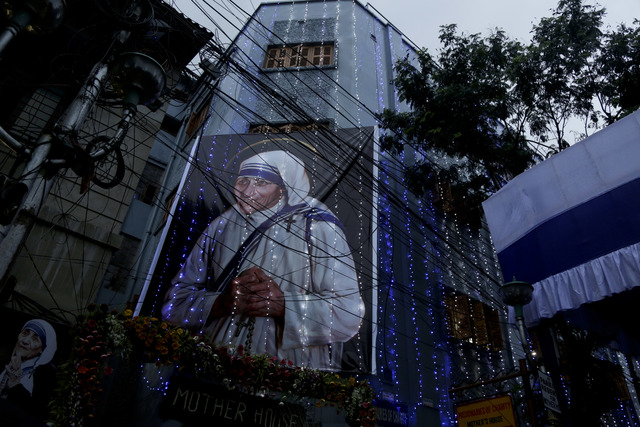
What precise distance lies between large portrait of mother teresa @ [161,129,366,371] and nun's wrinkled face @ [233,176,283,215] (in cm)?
3

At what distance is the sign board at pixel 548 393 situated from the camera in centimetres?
587

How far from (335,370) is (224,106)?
11.0 metres

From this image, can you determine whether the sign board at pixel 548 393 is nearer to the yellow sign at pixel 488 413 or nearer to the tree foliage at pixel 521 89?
the yellow sign at pixel 488 413

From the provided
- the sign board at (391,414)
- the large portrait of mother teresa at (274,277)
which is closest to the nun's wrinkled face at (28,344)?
the large portrait of mother teresa at (274,277)

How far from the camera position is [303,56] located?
1638 cm

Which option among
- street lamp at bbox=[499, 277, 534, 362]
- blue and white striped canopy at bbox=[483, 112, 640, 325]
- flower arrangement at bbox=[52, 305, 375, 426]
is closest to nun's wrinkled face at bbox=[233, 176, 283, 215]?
flower arrangement at bbox=[52, 305, 375, 426]

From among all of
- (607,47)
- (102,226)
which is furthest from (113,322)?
(607,47)

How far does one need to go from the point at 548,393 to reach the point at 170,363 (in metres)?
6.07

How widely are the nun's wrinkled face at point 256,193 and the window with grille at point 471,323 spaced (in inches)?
251

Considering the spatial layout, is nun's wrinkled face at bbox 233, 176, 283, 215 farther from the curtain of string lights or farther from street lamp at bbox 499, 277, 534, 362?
street lamp at bbox 499, 277, 534, 362

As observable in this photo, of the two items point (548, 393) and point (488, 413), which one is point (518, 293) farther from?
point (488, 413)

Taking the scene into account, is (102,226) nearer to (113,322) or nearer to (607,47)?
(113,322)

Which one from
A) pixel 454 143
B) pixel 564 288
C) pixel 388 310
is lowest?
pixel 564 288

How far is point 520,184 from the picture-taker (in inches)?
269
